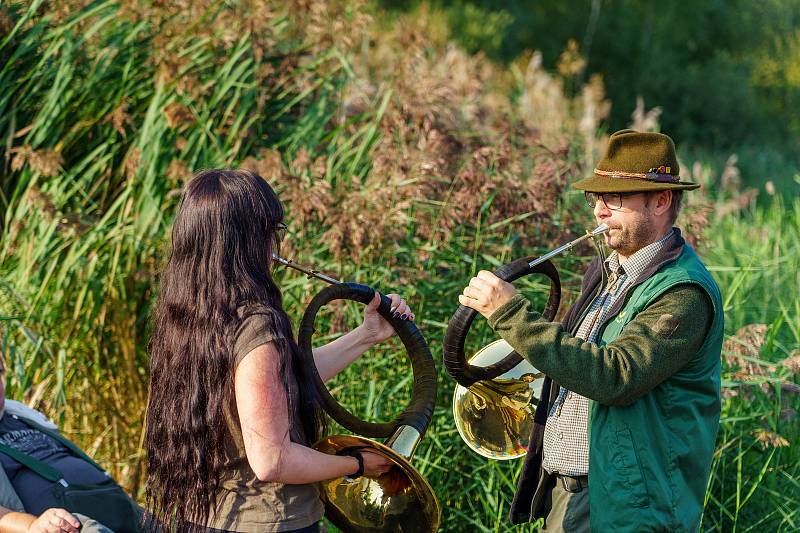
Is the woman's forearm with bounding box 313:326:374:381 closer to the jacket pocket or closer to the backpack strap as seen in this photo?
the jacket pocket

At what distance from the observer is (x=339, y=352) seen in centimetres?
293

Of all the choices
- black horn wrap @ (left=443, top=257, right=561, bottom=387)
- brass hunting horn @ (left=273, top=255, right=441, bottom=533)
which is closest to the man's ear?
black horn wrap @ (left=443, top=257, right=561, bottom=387)

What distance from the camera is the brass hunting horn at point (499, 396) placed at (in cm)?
299

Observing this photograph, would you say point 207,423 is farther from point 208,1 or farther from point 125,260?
point 208,1

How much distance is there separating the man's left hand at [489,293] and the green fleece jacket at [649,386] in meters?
0.02

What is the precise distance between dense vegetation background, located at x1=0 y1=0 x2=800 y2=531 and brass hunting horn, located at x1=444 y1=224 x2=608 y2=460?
62 centimetres

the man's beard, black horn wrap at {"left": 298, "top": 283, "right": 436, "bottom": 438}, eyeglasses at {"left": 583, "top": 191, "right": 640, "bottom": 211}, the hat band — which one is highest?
the hat band

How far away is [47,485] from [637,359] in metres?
1.96

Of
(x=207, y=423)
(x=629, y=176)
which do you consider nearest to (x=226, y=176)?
(x=207, y=423)

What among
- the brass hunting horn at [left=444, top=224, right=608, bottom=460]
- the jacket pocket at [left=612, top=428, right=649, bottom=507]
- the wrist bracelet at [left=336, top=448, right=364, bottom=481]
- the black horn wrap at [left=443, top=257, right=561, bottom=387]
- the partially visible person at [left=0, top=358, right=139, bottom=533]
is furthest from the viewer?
the brass hunting horn at [left=444, top=224, right=608, bottom=460]

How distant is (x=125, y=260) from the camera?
4.70 meters

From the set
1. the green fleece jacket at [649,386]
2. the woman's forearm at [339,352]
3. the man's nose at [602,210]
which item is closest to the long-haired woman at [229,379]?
the woman's forearm at [339,352]

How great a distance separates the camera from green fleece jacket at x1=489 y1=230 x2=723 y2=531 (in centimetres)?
239

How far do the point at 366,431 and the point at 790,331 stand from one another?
3044mm
